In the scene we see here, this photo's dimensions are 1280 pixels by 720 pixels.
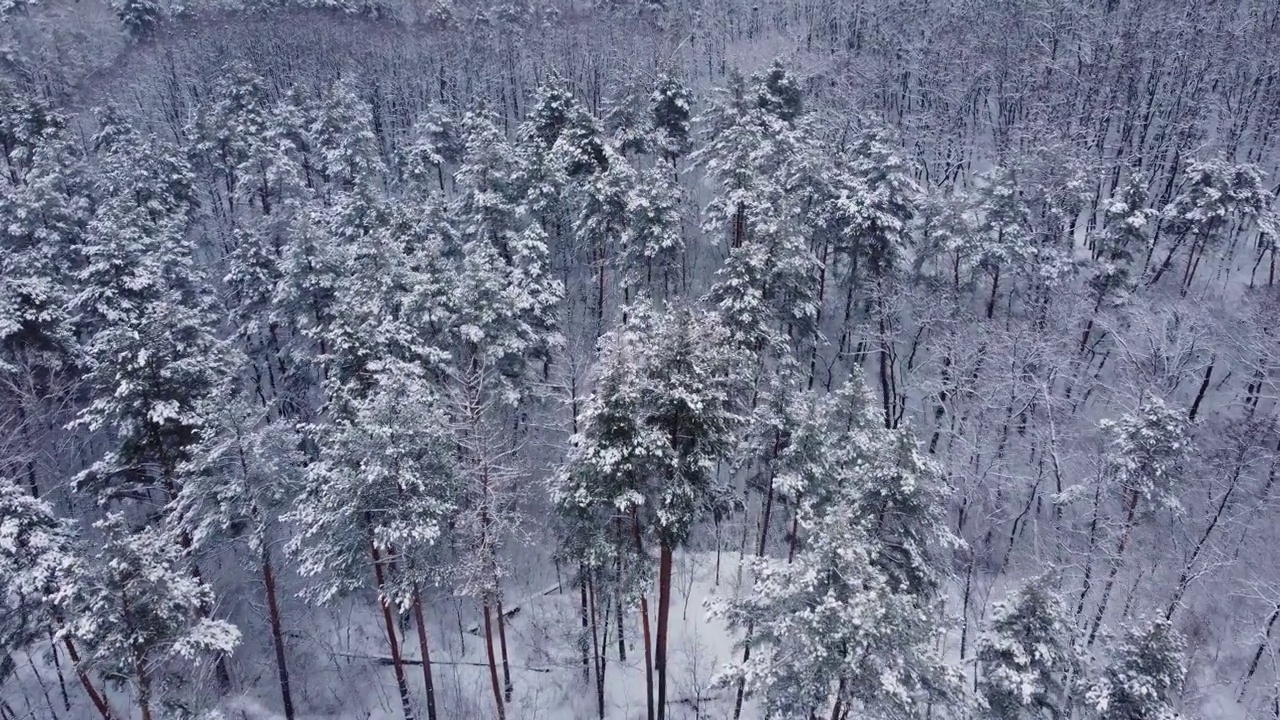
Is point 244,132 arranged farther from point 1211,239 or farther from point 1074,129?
point 1211,239

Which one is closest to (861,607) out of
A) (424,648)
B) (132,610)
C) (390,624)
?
(424,648)

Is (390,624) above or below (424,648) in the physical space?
above

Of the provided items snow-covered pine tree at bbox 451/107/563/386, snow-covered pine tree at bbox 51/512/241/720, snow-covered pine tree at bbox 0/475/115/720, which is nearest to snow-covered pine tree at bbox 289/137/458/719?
snow-covered pine tree at bbox 451/107/563/386

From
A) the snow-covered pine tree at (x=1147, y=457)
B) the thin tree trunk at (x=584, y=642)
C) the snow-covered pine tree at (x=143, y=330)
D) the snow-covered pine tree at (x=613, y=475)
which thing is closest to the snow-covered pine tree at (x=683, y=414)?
the snow-covered pine tree at (x=613, y=475)

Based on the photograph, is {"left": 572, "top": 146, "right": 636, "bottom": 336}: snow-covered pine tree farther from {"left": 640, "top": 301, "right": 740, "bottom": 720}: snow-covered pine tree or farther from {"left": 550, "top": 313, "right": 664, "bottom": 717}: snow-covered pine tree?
{"left": 640, "top": 301, "right": 740, "bottom": 720}: snow-covered pine tree

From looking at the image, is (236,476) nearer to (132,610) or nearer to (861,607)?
(132,610)

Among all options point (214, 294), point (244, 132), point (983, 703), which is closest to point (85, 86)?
point (244, 132)
